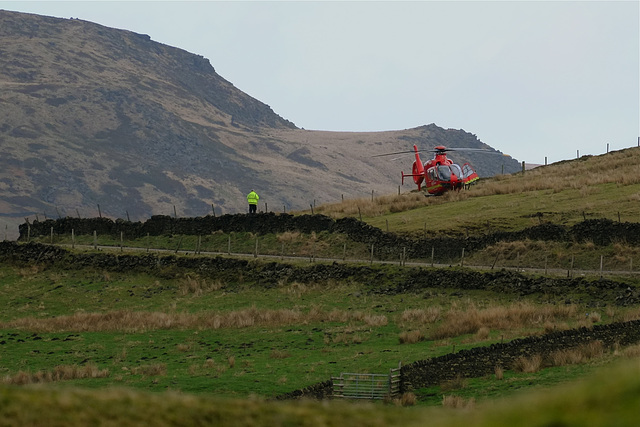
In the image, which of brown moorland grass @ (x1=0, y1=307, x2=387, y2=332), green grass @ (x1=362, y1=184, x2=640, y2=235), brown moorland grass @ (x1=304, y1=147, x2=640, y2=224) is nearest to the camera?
brown moorland grass @ (x1=0, y1=307, x2=387, y2=332)

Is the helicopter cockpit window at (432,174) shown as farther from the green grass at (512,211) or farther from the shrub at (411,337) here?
the shrub at (411,337)

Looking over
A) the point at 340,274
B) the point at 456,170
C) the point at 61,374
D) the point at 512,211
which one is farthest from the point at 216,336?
the point at 456,170

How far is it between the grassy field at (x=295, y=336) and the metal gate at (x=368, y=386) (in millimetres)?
1091

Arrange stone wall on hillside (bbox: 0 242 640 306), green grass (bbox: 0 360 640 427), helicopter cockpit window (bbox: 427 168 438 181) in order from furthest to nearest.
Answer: helicopter cockpit window (bbox: 427 168 438 181) < stone wall on hillside (bbox: 0 242 640 306) < green grass (bbox: 0 360 640 427)

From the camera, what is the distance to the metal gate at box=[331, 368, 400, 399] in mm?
24688

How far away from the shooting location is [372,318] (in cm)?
3856

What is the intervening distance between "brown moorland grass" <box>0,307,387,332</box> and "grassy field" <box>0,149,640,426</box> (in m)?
0.11

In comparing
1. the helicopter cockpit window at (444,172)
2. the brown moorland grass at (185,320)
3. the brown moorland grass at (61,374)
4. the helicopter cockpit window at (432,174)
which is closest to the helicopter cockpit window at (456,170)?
the helicopter cockpit window at (444,172)

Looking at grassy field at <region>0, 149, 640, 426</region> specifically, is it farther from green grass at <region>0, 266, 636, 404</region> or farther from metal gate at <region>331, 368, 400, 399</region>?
metal gate at <region>331, 368, 400, 399</region>

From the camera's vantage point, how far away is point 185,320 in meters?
41.7

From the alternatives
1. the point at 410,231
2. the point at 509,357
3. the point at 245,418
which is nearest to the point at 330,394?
the point at 509,357

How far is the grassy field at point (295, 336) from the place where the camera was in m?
6.65

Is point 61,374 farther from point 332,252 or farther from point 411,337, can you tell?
point 332,252

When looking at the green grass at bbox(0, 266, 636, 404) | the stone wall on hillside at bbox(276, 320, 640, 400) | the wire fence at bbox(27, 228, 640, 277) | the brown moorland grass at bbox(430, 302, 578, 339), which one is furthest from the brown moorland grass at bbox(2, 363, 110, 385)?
the wire fence at bbox(27, 228, 640, 277)
